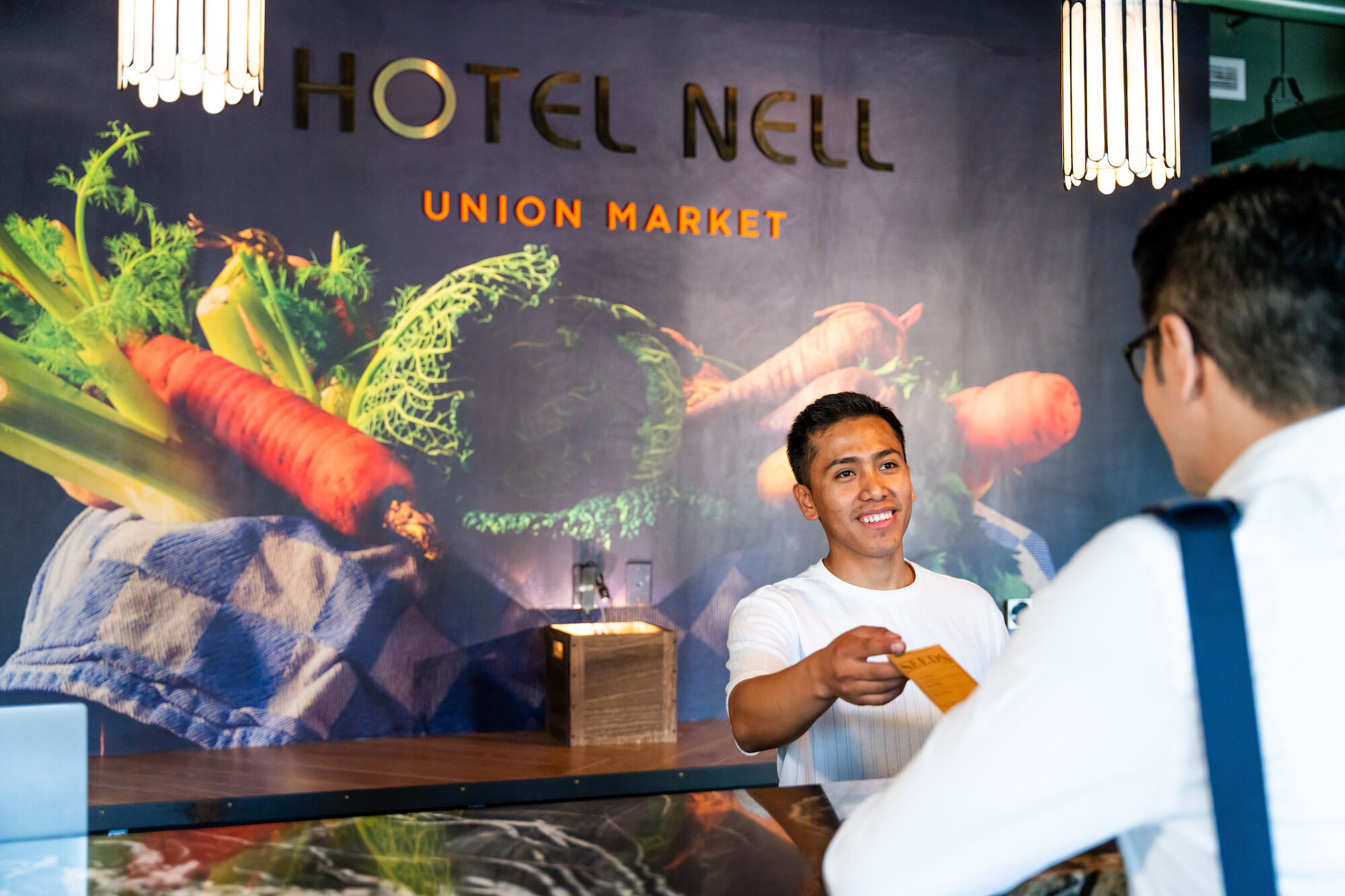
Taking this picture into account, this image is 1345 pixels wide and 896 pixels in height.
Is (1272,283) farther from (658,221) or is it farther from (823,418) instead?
(658,221)

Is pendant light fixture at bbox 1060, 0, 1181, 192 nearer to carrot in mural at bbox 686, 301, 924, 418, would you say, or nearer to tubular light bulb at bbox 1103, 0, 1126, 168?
tubular light bulb at bbox 1103, 0, 1126, 168

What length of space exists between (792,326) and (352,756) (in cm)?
234

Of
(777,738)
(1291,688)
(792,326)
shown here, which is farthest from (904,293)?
(1291,688)

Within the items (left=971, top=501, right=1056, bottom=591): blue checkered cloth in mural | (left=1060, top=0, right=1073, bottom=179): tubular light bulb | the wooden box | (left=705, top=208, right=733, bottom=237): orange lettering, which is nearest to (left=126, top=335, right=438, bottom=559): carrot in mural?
the wooden box

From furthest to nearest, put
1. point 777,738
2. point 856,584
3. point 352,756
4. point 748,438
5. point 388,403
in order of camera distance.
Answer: point 748,438
point 388,403
point 352,756
point 856,584
point 777,738

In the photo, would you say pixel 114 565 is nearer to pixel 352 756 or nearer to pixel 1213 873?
pixel 352 756

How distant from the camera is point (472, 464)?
12.9ft

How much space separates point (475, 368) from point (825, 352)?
4.72ft

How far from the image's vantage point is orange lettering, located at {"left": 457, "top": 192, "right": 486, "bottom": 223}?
3.95 m

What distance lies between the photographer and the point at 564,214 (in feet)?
13.3

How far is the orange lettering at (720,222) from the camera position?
4.22m

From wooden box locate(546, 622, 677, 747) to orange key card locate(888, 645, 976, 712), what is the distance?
248cm

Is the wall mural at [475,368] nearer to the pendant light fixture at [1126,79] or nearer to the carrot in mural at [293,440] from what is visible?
the carrot in mural at [293,440]

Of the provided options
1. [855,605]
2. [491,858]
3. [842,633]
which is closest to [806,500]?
[855,605]
